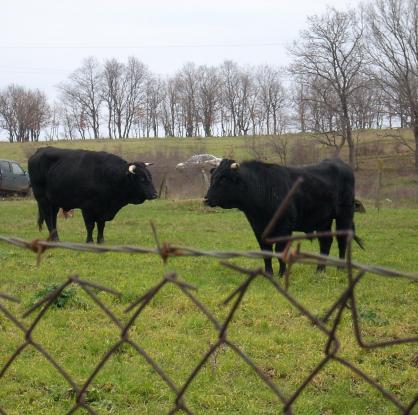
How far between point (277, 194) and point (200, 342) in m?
3.84

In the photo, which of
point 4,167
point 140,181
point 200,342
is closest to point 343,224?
point 140,181

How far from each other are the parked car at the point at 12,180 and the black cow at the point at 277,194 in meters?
20.7

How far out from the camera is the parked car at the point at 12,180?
27.8 metres

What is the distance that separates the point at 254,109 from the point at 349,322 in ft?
252

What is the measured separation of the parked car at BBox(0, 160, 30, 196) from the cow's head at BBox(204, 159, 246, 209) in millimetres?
20574

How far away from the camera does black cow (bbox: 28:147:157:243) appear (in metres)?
12.4

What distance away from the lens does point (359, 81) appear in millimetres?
46000

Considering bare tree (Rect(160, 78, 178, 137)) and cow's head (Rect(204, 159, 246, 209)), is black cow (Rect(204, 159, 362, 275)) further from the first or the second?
bare tree (Rect(160, 78, 178, 137))

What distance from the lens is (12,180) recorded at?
28.0 meters

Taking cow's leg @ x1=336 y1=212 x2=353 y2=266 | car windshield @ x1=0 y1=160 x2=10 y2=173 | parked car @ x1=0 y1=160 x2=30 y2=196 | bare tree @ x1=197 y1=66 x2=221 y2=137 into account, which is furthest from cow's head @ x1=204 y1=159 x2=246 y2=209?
bare tree @ x1=197 y1=66 x2=221 y2=137

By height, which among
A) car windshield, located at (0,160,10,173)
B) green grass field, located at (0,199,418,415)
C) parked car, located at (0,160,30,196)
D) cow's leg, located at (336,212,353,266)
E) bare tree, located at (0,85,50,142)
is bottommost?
green grass field, located at (0,199,418,415)

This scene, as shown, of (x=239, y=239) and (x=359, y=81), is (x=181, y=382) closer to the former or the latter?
(x=239, y=239)

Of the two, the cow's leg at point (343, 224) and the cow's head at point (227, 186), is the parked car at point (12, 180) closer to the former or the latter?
the cow's head at point (227, 186)

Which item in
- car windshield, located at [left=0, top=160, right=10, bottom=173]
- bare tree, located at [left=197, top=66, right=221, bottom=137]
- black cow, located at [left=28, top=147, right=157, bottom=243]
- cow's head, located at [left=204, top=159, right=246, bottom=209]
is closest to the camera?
cow's head, located at [left=204, top=159, right=246, bottom=209]
